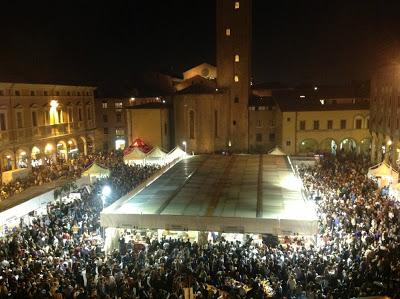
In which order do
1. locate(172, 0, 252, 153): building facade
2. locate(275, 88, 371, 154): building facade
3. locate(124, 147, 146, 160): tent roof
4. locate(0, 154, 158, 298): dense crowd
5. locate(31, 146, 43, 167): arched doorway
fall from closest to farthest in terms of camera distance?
locate(0, 154, 158, 298): dense crowd, locate(124, 147, 146, 160): tent roof, locate(31, 146, 43, 167): arched doorway, locate(275, 88, 371, 154): building facade, locate(172, 0, 252, 153): building facade

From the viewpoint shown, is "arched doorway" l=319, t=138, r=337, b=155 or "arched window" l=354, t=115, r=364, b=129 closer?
"arched window" l=354, t=115, r=364, b=129

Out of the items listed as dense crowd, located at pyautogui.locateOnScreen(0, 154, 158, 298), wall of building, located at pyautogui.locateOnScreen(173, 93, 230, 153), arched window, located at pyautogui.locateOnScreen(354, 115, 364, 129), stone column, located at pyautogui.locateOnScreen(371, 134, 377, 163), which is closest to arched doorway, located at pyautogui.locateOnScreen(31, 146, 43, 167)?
dense crowd, located at pyautogui.locateOnScreen(0, 154, 158, 298)

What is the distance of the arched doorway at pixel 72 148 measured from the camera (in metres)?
36.2

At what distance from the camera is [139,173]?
26656mm

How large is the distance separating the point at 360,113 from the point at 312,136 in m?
4.89

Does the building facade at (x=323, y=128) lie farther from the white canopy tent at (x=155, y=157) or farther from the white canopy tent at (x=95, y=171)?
the white canopy tent at (x=95, y=171)

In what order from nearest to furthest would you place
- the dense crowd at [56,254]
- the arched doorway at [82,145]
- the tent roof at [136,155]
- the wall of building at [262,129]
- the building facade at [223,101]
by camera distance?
the dense crowd at [56,254], the tent roof at [136,155], the arched doorway at [82,145], the building facade at [223,101], the wall of building at [262,129]

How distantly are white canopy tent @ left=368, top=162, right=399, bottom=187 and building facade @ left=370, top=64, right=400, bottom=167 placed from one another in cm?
438

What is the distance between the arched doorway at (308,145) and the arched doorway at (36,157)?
909 inches

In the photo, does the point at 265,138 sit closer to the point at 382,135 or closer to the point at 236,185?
the point at 382,135

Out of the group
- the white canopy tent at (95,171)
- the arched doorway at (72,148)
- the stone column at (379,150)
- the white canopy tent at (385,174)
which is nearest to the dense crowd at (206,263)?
the white canopy tent at (385,174)

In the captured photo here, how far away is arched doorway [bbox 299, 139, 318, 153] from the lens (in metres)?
39.3

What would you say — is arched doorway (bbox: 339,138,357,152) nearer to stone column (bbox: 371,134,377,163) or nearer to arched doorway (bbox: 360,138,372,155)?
arched doorway (bbox: 360,138,372,155)

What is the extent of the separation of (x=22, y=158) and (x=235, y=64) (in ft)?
70.6
